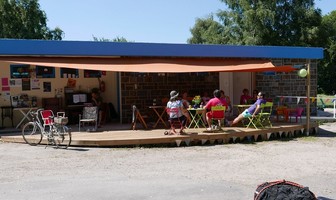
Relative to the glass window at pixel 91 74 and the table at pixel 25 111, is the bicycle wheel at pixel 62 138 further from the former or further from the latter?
the glass window at pixel 91 74

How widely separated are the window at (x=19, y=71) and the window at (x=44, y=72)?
30 cm

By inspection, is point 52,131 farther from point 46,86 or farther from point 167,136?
point 46,86

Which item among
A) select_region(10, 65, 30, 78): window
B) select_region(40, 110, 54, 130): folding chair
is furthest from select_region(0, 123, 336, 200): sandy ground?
select_region(10, 65, 30, 78): window

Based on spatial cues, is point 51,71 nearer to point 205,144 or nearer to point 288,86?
point 205,144

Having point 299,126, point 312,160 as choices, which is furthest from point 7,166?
point 299,126

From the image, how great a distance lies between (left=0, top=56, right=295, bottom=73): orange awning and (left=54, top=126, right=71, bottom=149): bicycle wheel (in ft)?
5.60

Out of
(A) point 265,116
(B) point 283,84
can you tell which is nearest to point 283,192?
(A) point 265,116

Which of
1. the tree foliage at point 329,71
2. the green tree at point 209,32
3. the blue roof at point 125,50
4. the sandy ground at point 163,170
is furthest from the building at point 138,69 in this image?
the tree foliage at point 329,71

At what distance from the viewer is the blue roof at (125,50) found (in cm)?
1110

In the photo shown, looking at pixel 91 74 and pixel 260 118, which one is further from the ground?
pixel 91 74

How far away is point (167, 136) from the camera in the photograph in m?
10.1

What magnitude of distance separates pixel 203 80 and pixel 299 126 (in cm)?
408

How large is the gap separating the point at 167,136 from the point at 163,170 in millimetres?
2655

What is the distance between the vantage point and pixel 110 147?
979 centimetres
